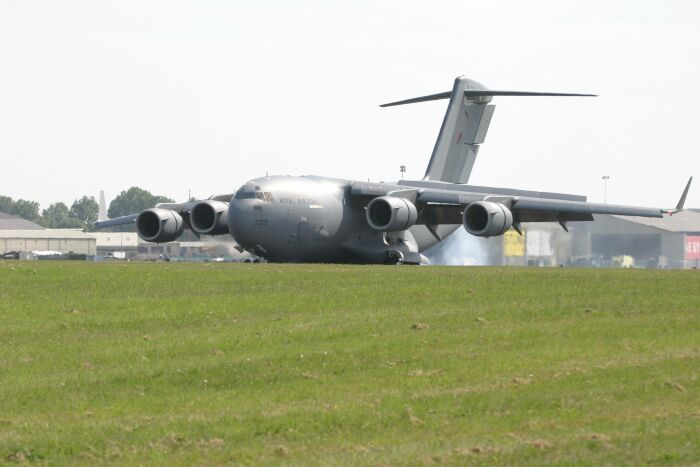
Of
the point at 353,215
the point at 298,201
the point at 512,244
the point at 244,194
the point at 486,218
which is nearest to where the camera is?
the point at 486,218

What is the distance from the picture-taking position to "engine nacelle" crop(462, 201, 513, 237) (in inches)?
1853

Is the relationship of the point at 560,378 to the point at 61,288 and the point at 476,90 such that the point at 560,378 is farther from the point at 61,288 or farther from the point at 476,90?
the point at 476,90

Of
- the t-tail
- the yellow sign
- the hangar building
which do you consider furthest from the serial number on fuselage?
the hangar building

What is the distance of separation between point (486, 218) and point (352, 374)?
29.5m

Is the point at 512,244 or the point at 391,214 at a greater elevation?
the point at 391,214

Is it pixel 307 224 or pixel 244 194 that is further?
pixel 307 224

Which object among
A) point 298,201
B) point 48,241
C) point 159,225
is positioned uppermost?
point 298,201

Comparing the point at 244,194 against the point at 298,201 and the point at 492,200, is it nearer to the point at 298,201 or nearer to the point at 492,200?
the point at 298,201

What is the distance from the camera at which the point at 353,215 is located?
50.2 meters

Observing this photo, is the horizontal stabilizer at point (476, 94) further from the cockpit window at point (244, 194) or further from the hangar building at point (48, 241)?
the hangar building at point (48, 241)

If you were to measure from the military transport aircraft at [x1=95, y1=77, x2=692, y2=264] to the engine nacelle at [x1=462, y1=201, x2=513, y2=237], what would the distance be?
0.11ft

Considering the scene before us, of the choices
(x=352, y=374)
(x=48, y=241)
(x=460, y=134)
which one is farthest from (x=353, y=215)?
(x=48, y=241)

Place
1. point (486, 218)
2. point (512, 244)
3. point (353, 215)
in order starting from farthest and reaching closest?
point (512, 244) → point (353, 215) → point (486, 218)

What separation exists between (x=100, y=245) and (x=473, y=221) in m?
82.5
